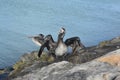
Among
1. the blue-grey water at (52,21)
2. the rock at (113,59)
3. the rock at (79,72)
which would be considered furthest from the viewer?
the blue-grey water at (52,21)

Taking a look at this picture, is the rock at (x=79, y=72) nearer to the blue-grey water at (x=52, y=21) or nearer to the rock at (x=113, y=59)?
the rock at (x=113, y=59)

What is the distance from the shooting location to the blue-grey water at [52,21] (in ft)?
157

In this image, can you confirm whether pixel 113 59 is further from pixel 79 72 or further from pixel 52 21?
pixel 52 21

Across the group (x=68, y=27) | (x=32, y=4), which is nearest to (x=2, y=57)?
(x=68, y=27)

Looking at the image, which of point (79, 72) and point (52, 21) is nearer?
point (79, 72)

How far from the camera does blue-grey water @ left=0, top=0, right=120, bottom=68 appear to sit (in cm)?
4789

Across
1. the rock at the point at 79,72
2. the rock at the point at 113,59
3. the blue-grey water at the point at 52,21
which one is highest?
the blue-grey water at the point at 52,21

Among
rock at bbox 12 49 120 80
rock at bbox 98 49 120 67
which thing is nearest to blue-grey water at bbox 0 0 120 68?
rock at bbox 98 49 120 67

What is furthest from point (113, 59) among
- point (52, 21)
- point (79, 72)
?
point (52, 21)

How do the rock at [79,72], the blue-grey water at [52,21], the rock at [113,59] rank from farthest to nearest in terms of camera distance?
1. the blue-grey water at [52,21]
2. the rock at [113,59]
3. the rock at [79,72]

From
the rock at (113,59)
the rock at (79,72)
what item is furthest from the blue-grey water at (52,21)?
the rock at (79,72)

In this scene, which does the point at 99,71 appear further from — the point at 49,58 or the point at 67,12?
the point at 67,12

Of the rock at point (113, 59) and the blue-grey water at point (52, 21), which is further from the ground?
the blue-grey water at point (52, 21)

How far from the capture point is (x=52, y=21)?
66.3m
